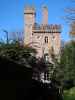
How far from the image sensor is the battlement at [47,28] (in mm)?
76438

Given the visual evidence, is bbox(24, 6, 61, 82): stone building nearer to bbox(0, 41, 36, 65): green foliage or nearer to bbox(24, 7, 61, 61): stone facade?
bbox(24, 7, 61, 61): stone facade

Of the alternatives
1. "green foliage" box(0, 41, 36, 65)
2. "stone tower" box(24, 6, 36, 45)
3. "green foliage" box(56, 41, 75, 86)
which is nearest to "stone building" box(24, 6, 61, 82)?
"stone tower" box(24, 6, 36, 45)

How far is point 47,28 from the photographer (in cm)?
7725

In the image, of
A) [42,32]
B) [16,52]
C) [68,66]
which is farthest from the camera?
[42,32]

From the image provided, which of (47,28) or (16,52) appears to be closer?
(16,52)

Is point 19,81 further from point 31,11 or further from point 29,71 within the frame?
point 31,11

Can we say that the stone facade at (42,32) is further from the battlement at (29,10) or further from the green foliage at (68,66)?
the green foliage at (68,66)

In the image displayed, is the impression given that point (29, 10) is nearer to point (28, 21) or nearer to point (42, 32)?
point (28, 21)

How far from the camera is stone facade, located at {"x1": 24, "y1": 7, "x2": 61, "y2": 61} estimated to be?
7612cm

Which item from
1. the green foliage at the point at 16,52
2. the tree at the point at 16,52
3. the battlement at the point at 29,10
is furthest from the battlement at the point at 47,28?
the tree at the point at 16,52

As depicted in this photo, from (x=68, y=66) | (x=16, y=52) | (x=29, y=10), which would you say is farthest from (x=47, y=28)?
(x=16, y=52)

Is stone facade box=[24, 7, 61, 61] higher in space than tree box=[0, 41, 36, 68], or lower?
higher

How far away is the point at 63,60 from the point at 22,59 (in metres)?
26.6

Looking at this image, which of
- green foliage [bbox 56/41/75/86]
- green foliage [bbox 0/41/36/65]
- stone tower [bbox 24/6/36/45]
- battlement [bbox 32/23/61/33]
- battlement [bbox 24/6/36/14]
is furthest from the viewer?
battlement [bbox 24/6/36/14]
